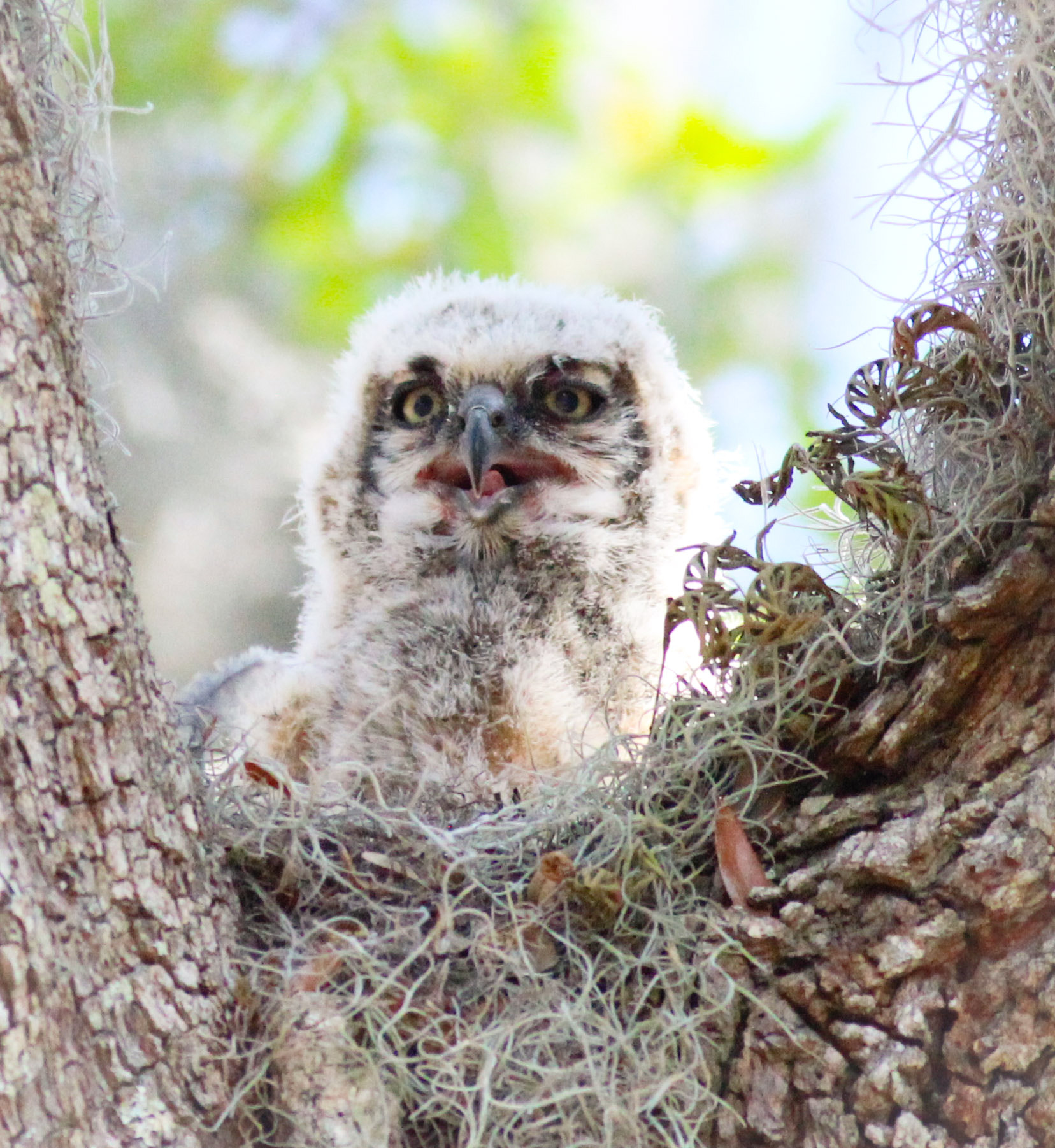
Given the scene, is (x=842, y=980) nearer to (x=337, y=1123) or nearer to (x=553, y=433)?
(x=337, y=1123)

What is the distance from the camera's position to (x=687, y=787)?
5.07 feet

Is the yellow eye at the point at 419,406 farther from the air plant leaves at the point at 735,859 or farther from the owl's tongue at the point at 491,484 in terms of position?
the air plant leaves at the point at 735,859

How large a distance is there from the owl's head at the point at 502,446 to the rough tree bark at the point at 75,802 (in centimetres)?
137

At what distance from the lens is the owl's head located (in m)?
2.63

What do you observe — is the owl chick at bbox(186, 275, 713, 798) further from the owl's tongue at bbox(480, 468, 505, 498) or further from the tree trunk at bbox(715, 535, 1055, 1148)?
the tree trunk at bbox(715, 535, 1055, 1148)

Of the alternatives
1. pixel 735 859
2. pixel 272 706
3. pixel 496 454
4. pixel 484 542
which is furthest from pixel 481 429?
pixel 735 859

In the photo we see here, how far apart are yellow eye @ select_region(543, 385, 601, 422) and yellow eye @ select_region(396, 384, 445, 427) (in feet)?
0.78

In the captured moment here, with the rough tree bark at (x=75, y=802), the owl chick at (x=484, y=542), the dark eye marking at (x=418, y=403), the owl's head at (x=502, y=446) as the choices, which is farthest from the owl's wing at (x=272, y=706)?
the rough tree bark at (x=75, y=802)

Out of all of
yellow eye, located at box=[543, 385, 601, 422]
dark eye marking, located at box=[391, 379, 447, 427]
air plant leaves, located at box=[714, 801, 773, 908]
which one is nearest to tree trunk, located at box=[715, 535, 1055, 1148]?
air plant leaves, located at box=[714, 801, 773, 908]

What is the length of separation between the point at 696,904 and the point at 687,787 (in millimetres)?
154

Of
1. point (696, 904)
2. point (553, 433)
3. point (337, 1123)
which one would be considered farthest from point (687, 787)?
point (553, 433)

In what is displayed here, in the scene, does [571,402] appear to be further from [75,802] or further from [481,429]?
[75,802]

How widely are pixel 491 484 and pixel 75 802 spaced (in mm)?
1532

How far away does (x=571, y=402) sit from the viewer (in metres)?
2.81
